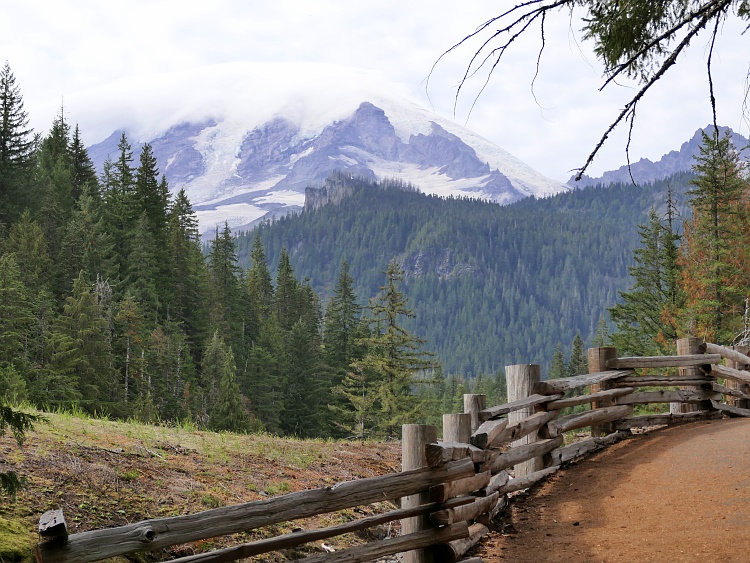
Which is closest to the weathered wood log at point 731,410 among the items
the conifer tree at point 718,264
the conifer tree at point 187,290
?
the conifer tree at point 718,264

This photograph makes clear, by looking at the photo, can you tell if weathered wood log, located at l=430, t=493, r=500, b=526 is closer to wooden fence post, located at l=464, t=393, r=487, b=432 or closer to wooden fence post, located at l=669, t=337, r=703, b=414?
wooden fence post, located at l=464, t=393, r=487, b=432

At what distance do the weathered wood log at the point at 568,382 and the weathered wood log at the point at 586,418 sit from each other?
0.47 metres

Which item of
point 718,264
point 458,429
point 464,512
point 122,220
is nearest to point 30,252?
point 122,220

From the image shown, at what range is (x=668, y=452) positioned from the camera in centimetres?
1055

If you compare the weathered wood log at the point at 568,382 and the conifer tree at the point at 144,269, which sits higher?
the conifer tree at the point at 144,269

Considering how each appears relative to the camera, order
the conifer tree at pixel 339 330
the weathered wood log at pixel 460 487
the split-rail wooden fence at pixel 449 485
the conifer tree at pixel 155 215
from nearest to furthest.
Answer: the split-rail wooden fence at pixel 449 485 → the weathered wood log at pixel 460 487 → the conifer tree at pixel 155 215 → the conifer tree at pixel 339 330

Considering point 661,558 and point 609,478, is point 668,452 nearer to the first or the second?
point 609,478

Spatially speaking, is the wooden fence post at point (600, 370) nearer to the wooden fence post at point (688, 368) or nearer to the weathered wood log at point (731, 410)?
the wooden fence post at point (688, 368)

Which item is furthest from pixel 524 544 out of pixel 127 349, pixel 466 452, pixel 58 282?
pixel 58 282

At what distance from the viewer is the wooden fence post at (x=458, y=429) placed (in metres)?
7.35

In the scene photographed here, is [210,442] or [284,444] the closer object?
[210,442]

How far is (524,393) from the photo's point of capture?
9602 millimetres

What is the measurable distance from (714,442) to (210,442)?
7481mm

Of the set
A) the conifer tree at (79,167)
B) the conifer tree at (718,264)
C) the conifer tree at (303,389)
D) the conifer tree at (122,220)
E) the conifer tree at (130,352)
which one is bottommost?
the conifer tree at (303,389)
